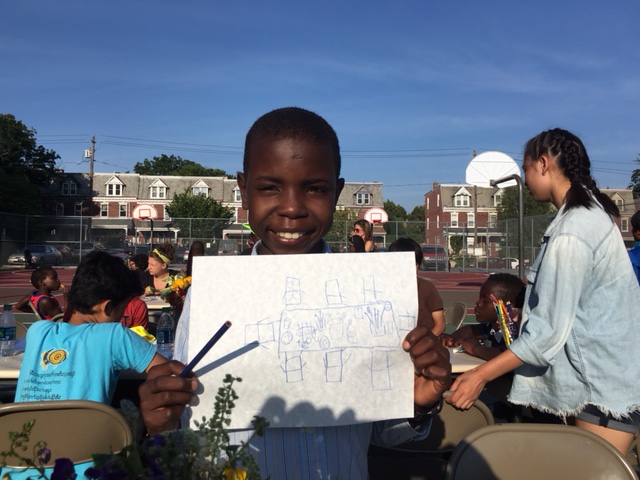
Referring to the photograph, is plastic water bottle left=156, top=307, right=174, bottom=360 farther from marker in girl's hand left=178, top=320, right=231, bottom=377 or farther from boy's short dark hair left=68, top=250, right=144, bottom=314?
marker in girl's hand left=178, top=320, right=231, bottom=377

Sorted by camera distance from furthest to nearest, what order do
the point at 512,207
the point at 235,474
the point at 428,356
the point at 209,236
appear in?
the point at 512,207, the point at 209,236, the point at 428,356, the point at 235,474

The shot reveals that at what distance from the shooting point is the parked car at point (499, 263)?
26272mm

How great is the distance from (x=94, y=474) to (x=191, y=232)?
31.3 meters

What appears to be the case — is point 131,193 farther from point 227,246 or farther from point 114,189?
point 227,246

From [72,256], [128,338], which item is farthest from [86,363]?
[72,256]

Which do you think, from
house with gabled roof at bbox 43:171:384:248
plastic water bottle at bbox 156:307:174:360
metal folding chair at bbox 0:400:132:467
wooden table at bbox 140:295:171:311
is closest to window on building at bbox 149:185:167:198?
house with gabled roof at bbox 43:171:384:248

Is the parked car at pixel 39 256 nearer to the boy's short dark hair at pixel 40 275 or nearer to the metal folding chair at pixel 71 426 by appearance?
the boy's short dark hair at pixel 40 275

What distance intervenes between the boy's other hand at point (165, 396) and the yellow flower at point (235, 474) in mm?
296

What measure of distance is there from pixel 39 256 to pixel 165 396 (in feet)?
109

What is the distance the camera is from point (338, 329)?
135 centimetres

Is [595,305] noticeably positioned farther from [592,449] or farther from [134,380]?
[134,380]

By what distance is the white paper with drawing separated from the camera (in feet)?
4.25

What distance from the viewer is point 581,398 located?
244cm

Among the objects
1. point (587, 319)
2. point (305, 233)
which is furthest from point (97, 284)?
point (587, 319)
